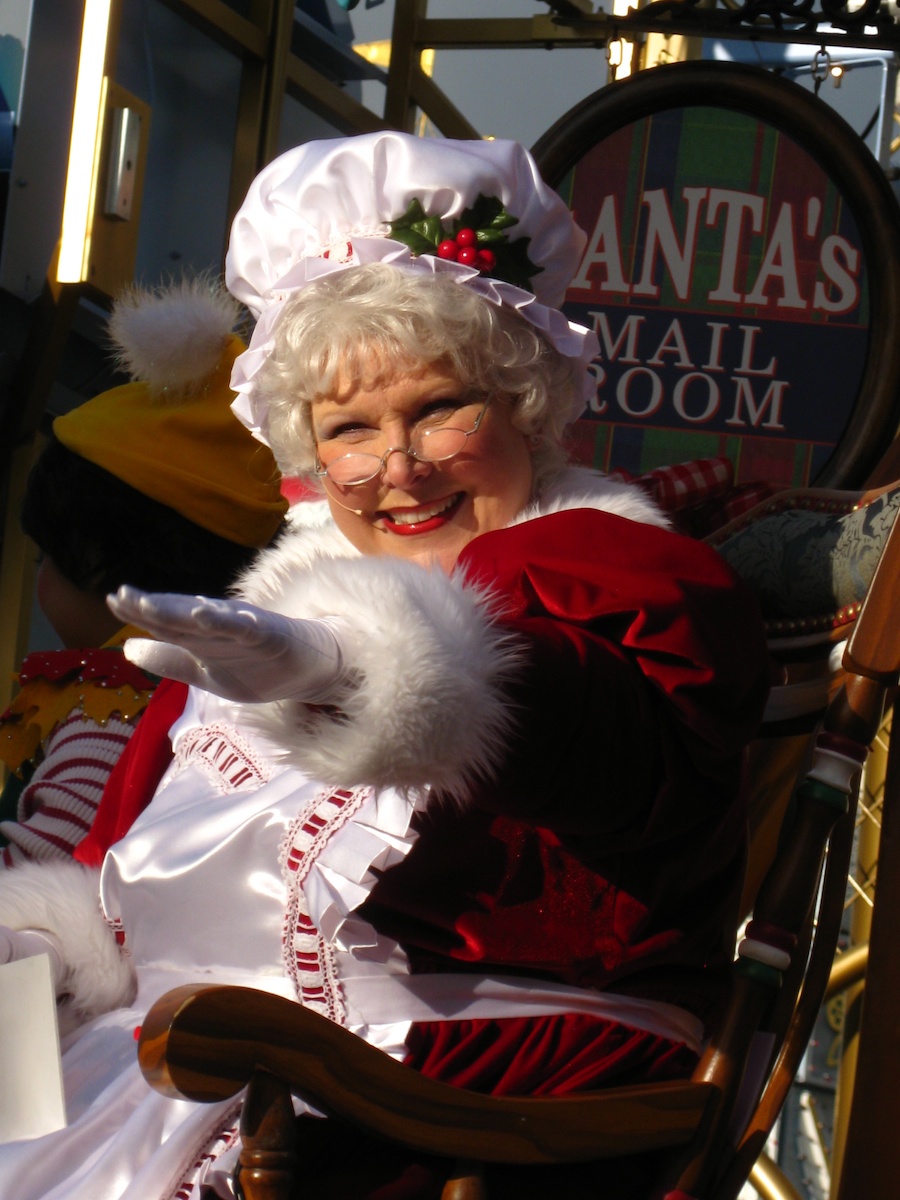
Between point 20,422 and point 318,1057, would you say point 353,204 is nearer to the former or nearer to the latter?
point 318,1057

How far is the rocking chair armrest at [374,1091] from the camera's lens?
79 cm

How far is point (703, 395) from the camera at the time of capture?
2.22 metres

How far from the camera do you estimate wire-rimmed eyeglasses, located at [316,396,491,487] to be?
4.04 ft

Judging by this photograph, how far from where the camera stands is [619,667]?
0.87 meters

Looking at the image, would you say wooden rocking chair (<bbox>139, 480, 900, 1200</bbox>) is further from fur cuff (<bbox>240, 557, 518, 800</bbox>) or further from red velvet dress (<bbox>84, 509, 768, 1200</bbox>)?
fur cuff (<bbox>240, 557, 518, 800</bbox>)

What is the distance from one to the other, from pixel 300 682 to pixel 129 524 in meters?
1.00

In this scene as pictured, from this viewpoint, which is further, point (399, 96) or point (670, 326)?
point (399, 96)

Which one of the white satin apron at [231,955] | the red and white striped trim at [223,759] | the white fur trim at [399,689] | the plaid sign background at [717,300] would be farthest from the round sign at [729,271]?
the white fur trim at [399,689]

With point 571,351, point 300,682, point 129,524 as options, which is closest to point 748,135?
point 571,351

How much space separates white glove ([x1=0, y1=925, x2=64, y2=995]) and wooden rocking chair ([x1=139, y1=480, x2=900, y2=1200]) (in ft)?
1.23

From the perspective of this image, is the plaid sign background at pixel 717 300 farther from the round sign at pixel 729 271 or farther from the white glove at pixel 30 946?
the white glove at pixel 30 946

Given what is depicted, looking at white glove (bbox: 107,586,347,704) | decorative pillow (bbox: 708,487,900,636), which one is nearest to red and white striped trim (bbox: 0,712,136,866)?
decorative pillow (bbox: 708,487,900,636)

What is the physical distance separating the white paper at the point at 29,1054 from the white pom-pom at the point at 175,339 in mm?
787

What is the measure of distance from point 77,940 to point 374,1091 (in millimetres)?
459
